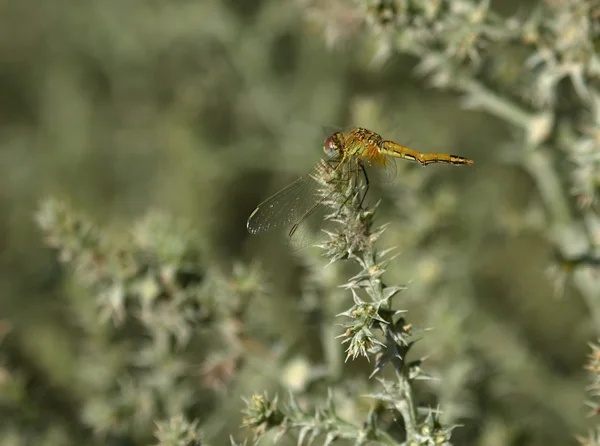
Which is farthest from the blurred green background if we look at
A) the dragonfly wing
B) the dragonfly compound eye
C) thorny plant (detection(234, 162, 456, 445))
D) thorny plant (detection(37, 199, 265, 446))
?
thorny plant (detection(234, 162, 456, 445))

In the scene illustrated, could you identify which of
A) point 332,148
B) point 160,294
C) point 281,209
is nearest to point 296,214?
point 281,209

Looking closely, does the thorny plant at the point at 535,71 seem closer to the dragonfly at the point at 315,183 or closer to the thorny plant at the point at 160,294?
the dragonfly at the point at 315,183

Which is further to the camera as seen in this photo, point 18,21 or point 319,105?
point 18,21

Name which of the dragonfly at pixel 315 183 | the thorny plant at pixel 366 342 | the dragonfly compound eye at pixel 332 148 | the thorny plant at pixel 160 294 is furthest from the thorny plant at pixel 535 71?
the thorny plant at pixel 160 294

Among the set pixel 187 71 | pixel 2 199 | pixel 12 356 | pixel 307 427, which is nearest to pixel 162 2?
pixel 187 71

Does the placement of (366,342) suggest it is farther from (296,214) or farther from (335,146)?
(335,146)

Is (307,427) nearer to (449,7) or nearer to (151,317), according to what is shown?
(151,317)
